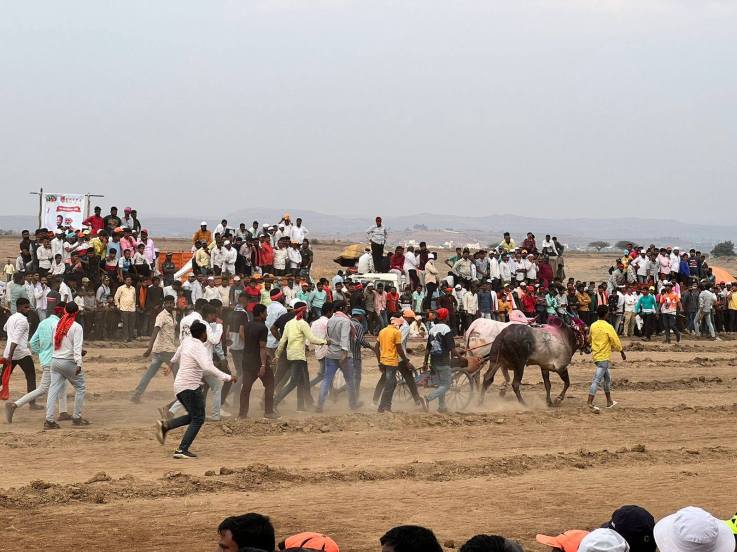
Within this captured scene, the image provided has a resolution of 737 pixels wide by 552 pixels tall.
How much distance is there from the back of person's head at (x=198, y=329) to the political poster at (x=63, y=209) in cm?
1825

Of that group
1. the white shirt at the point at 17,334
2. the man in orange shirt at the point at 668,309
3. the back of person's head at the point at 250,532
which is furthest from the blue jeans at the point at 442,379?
the man in orange shirt at the point at 668,309

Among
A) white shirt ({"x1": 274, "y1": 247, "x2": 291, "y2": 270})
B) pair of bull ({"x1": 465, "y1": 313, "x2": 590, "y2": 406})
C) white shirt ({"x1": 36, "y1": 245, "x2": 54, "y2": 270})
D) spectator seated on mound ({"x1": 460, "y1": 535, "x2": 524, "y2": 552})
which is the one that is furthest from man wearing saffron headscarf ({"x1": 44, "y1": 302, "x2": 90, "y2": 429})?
white shirt ({"x1": 274, "y1": 247, "x2": 291, "y2": 270})

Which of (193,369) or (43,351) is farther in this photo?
(43,351)

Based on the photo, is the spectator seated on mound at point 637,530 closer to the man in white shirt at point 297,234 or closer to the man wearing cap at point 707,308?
the man in white shirt at point 297,234

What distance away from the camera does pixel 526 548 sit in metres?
9.88

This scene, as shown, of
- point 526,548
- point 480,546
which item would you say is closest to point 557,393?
point 526,548

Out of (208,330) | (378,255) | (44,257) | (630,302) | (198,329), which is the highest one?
(378,255)

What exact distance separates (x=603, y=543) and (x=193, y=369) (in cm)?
857

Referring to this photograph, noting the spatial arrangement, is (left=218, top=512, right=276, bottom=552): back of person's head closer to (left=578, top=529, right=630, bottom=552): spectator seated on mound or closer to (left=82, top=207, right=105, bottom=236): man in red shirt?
(left=578, top=529, right=630, bottom=552): spectator seated on mound

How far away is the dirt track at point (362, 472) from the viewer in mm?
10508

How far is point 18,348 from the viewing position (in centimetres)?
1614

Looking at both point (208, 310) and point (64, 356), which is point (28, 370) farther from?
point (208, 310)

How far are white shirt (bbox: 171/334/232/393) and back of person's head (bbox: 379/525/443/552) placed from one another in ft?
26.1

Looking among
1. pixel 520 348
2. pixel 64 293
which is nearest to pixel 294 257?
pixel 64 293
